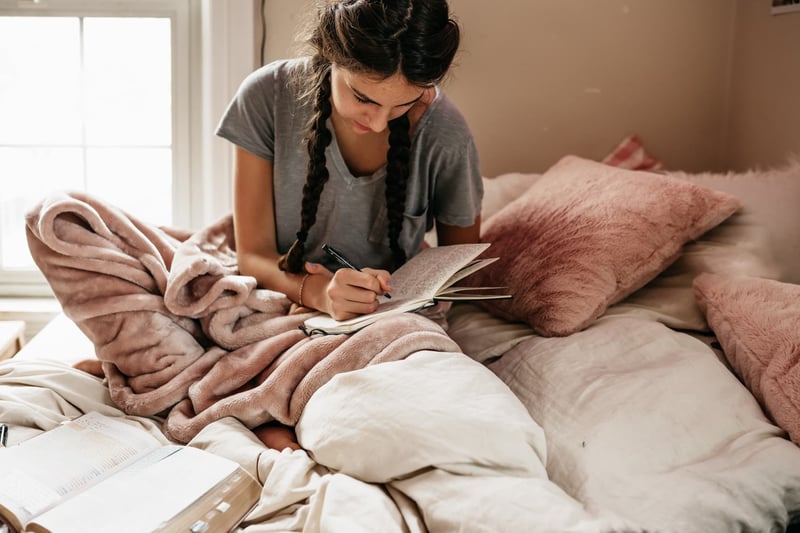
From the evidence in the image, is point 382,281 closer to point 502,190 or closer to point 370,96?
point 370,96

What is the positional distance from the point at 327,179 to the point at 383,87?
28 centimetres

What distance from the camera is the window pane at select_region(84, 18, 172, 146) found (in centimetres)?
191

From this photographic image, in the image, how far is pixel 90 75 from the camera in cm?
193

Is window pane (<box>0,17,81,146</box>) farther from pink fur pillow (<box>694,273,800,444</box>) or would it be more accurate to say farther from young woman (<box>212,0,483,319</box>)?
pink fur pillow (<box>694,273,800,444</box>)

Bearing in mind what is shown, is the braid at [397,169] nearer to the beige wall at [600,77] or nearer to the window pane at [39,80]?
the beige wall at [600,77]

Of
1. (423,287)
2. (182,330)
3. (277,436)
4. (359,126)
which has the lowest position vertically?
→ (277,436)

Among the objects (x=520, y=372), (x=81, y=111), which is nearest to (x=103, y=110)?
(x=81, y=111)

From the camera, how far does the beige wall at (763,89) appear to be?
1654 millimetres

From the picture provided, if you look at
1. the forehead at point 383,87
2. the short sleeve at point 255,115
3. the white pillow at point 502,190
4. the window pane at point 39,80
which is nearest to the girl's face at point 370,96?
the forehead at point 383,87

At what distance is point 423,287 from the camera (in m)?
1.11

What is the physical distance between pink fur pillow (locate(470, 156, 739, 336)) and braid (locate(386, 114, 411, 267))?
0.86 feet

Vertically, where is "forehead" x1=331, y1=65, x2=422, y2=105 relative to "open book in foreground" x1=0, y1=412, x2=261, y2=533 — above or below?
above

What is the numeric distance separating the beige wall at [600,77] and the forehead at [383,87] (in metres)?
0.77

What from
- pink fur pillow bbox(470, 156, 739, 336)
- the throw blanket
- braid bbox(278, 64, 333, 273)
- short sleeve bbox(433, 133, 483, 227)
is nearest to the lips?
braid bbox(278, 64, 333, 273)
